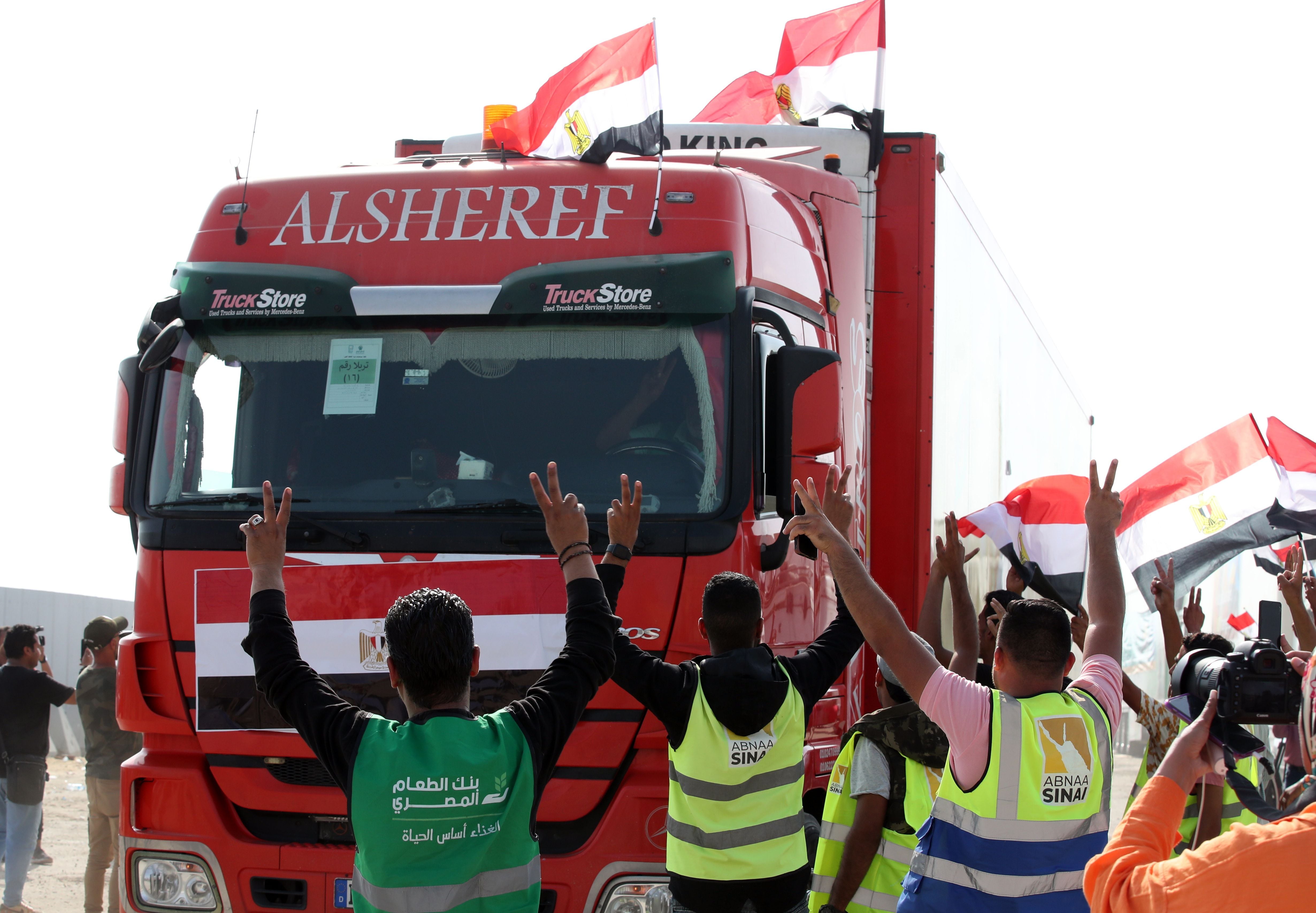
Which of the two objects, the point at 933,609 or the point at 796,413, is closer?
the point at 796,413

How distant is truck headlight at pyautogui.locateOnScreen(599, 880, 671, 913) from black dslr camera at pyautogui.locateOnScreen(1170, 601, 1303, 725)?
223 centimetres

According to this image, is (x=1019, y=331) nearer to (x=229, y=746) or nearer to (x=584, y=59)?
(x=584, y=59)

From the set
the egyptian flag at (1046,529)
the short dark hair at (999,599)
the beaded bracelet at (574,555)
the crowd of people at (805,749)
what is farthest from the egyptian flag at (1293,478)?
the beaded bracelet at (574,555)

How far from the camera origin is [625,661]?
3.79 m

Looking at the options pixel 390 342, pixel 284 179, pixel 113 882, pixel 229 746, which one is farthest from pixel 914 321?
pixel 113 882

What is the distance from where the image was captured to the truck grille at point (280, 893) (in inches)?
171

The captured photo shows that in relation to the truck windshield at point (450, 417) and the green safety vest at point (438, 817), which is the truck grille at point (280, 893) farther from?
the green safety vest at point (438, 817)

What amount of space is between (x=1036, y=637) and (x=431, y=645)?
59.8 inches

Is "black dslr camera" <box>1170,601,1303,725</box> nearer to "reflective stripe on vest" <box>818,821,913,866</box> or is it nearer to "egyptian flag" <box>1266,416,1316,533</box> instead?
"reflective stripe on vest" <box>818,821,913,866</box>

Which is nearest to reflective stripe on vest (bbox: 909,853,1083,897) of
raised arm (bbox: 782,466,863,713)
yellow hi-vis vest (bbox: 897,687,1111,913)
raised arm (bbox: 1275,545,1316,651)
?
yellow hi-vis vest (bbox: 897,687,1111,913)

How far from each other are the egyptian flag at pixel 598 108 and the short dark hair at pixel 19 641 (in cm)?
495

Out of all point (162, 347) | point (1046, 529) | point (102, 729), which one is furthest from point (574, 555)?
point (102, 729)

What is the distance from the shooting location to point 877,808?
382cm

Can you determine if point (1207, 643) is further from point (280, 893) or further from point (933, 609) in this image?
point (280, 893)
